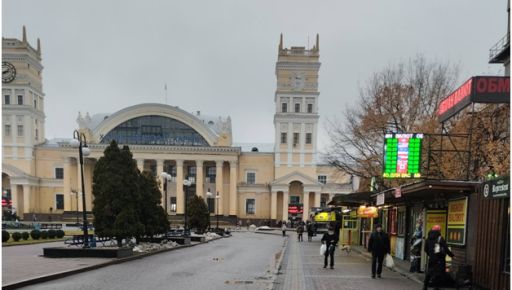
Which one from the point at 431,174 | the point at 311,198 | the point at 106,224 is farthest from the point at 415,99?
the point at 311,198

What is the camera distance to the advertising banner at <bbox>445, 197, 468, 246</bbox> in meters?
11.0

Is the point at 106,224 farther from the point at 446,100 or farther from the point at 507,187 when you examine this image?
the point at 507,187

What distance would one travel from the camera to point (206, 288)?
11.2m

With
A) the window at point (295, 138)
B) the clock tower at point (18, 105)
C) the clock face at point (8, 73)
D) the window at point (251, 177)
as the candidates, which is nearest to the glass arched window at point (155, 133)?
the window at point (251, 177)

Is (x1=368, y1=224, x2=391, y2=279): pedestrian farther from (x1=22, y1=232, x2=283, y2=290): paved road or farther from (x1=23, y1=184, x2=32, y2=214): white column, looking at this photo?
(x1=23, y1=184, x2=32, y2=214): white column

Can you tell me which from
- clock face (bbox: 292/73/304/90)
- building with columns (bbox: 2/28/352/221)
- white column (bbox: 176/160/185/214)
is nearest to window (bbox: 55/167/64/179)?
building with columns (bbox: 2/28/352/221)

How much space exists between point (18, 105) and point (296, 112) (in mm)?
48063

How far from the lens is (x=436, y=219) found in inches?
531

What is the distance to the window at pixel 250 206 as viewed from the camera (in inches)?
3174

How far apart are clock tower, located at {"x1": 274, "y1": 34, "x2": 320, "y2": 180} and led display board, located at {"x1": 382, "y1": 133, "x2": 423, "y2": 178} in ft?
206

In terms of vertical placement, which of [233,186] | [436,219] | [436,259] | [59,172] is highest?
→ [59,172]

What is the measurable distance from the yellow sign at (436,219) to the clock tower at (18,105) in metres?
78.4

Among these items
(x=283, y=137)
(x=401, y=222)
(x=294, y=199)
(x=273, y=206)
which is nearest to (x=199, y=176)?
(x=273, y=206)

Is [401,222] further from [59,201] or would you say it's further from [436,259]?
[59,201]
